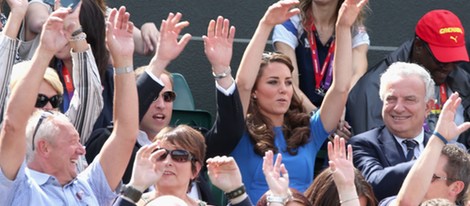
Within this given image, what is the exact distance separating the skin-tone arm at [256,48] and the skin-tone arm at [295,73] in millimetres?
562

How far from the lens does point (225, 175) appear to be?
5.44 meters

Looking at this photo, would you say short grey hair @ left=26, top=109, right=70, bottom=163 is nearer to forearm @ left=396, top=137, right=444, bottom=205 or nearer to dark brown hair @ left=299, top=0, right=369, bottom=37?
forearm @ left=396, top=137, right=444, bottom=205

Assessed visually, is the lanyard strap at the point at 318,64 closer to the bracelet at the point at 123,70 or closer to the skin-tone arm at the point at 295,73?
the skin-tone arm at the point at 295,73

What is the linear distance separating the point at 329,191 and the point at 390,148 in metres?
1.02

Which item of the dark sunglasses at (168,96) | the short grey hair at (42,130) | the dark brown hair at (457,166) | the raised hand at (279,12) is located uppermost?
the short grey hair at (42,130)

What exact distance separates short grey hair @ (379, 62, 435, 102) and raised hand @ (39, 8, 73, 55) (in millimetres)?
2370

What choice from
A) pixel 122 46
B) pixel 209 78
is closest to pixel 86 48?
pixel 122 46

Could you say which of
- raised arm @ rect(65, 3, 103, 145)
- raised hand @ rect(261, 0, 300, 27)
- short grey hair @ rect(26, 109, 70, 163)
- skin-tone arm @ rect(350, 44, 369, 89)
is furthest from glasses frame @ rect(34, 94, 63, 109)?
skin-tone arm @ rect(350, 44, 369, 89)

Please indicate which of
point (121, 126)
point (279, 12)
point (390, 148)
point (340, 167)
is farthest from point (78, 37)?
point (390, 148)

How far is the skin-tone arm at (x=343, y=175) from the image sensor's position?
536 centimetres

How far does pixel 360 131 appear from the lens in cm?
728

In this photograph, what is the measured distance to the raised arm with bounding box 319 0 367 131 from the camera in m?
6.71

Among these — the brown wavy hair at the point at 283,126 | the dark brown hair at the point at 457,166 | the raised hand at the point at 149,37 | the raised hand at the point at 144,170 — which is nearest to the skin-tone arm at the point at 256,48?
the brown wavy hair at the point at 283,126

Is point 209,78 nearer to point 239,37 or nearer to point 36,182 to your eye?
point 239,37
